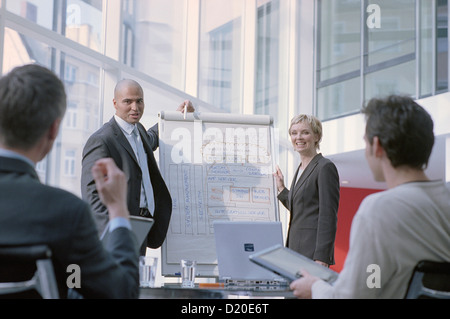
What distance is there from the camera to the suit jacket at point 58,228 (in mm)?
1175

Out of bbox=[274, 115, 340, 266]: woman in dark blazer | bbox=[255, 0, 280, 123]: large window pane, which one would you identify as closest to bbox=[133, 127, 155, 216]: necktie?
bbox=[274, 115, 340, 266]: woman in dark blazer

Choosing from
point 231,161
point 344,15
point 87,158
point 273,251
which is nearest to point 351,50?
point 344,15

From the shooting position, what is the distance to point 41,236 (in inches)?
46.3

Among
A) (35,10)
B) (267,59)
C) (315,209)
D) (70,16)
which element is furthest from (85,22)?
(267,59)

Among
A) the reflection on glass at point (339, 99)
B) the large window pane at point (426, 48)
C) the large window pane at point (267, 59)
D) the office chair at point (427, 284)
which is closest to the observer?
the office chair at point (427, 284)

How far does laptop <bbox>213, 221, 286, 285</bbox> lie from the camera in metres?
2.36

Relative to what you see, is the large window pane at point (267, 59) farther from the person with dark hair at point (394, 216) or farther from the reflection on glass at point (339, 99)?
the person with dark hair at point (394, 216)

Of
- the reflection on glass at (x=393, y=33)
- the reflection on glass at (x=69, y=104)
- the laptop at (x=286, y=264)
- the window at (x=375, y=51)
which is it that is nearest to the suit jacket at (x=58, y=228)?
the laptop at (x=286, y=264)

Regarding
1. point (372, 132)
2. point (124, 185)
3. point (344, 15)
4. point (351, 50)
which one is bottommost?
point (124, 185)

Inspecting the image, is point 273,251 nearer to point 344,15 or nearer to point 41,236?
point 41,236

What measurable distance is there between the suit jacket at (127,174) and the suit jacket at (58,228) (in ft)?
5.96

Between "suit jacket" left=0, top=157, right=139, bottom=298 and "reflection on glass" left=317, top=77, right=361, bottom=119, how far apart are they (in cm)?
770

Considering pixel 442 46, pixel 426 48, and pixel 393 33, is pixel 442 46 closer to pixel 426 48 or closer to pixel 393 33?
pixel 426 48

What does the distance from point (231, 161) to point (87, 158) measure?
0.89 metres
